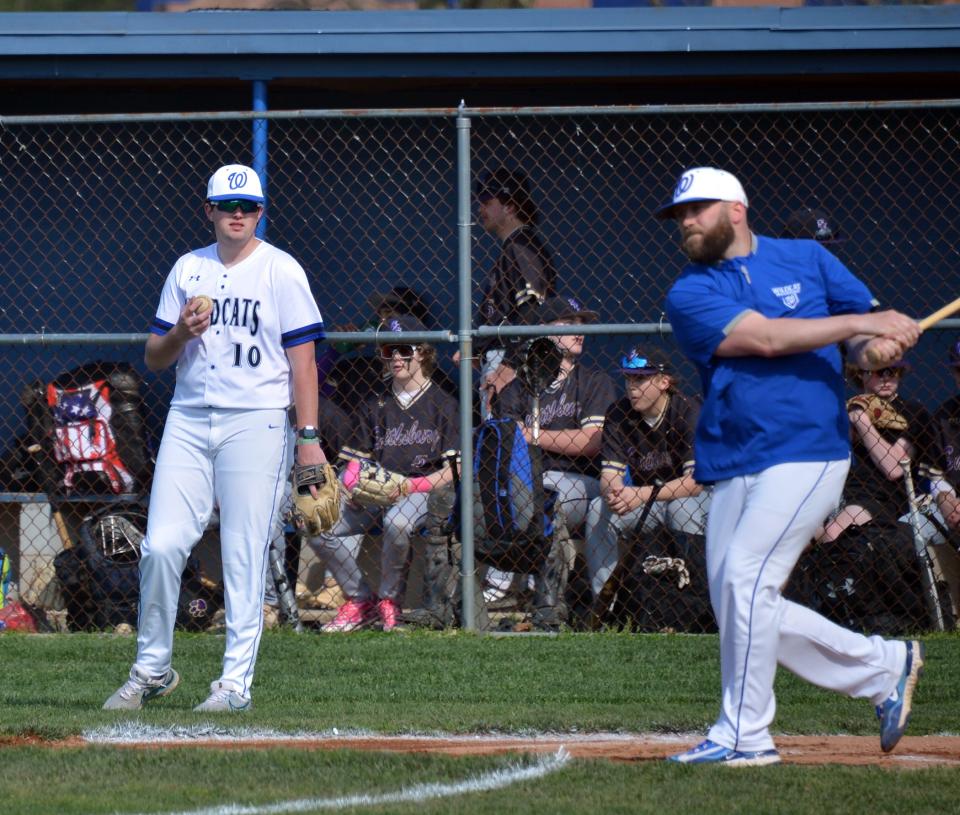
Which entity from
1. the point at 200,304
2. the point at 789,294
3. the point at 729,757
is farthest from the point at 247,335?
the point at 729,757

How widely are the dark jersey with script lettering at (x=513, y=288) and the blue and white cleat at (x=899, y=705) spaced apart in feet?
11.9

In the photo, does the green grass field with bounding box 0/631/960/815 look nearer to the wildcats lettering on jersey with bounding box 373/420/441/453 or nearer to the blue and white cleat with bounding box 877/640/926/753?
the blue and white cleat with bounding box 877/640/926/753

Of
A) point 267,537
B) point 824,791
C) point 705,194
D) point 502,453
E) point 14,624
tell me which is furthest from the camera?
point 14,624

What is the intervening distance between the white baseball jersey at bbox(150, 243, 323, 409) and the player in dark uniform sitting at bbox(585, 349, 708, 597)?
243 cm

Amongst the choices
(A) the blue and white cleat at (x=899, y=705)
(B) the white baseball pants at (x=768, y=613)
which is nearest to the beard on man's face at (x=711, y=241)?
(B) the white baseball pants at (x=768, y=613)

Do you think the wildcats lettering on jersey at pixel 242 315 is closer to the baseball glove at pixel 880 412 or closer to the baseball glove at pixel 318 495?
the baseball glove at pixel 318 495

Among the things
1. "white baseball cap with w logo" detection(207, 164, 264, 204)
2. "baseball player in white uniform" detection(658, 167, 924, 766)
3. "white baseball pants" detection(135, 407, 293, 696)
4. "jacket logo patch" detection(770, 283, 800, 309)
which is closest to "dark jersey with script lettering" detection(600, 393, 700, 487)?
"white baseball pants" detection(135, 407, 293, 696)

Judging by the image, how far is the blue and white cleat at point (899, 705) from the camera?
14.8 feet

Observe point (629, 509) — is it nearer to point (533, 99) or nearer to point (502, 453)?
point (502, 453)

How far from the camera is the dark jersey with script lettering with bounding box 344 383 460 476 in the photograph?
7949mm

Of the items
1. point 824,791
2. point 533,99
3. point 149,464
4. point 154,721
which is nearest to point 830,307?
point 824,791

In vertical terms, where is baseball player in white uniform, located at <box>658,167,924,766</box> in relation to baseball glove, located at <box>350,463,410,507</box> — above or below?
above

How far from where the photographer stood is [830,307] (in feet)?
15.3

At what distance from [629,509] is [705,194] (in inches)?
128
